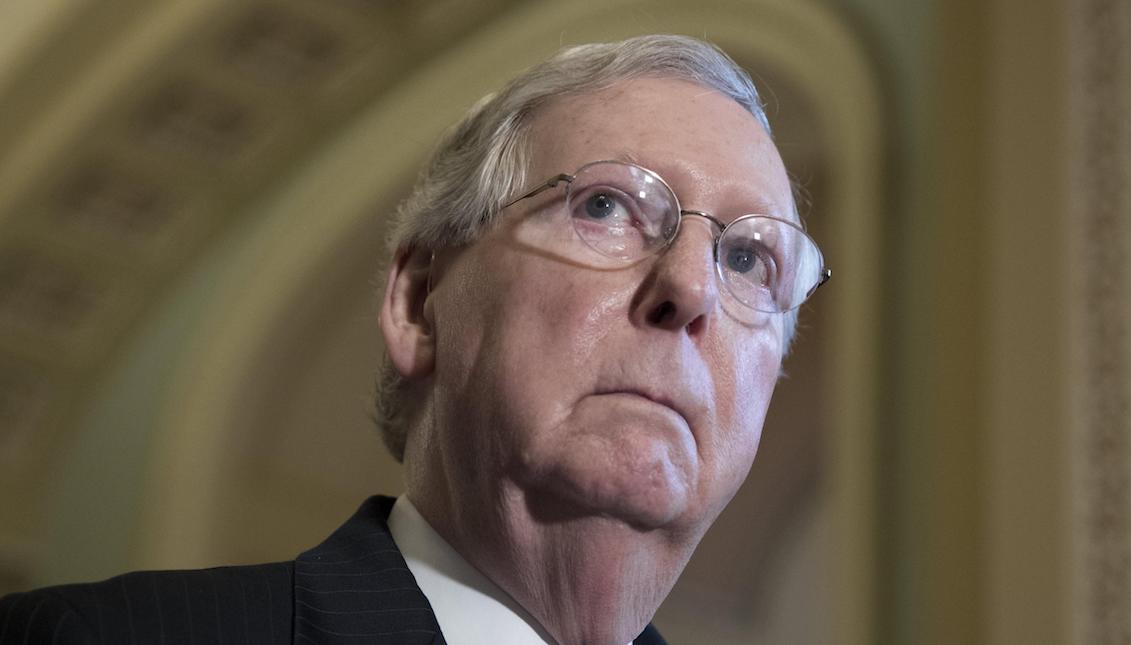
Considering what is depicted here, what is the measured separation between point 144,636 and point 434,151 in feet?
2.78

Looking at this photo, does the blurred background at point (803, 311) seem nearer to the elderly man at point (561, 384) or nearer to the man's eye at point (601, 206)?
the elderly man at point (561, 384)

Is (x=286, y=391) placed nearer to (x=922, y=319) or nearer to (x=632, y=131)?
(x=922, y=319)

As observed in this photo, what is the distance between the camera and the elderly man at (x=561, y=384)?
57.9 inches

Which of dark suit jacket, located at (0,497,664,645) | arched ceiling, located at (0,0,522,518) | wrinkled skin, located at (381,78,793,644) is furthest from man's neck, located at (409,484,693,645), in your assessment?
arched ceiling, located at (0,0,522,518)

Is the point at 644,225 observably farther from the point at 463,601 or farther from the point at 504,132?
the point at 463,601

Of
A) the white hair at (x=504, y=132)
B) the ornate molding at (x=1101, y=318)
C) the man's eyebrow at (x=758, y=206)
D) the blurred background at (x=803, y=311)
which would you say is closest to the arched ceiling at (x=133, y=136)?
the blurred background at (x=803, y=311)

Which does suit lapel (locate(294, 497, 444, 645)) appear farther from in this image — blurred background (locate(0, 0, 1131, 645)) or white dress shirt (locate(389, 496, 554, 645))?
blurred background (locate(0, 0, 1131, 645))

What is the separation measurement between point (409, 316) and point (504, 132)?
268mm

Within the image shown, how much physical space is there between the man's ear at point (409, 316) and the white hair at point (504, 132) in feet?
0.09

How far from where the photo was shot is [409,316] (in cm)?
177

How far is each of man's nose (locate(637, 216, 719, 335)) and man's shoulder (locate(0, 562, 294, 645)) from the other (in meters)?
0.52

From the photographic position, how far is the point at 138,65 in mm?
5406

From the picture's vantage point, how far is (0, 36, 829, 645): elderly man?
147 cm

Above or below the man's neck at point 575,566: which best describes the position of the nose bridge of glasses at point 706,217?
above
